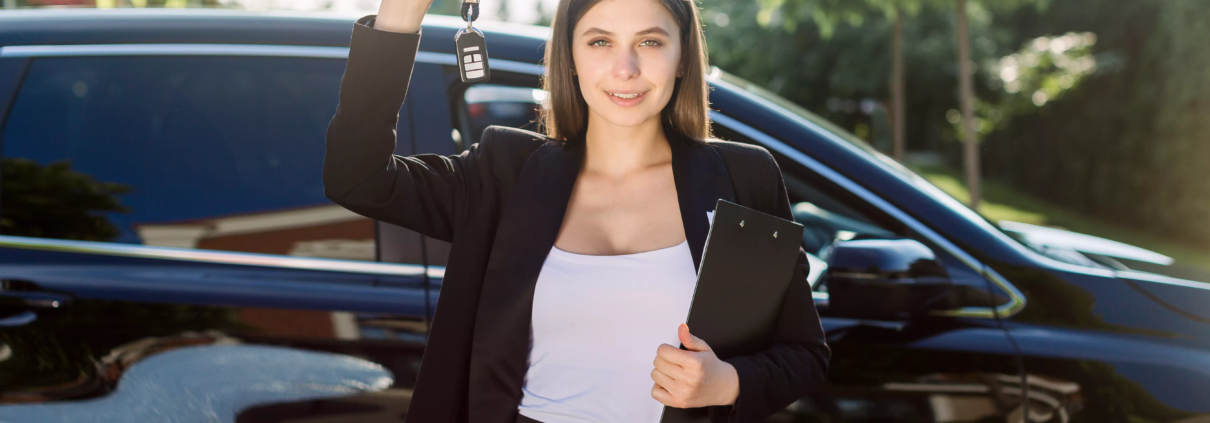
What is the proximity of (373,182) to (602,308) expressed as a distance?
431mm

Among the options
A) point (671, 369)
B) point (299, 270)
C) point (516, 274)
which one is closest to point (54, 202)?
point (299, 270)

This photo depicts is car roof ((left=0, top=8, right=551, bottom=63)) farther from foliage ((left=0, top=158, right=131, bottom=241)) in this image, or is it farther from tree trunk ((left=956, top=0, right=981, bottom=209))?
tree trunk ((left=956, top=0, right=981, bottom=209))

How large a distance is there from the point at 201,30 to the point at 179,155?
32 centimetres

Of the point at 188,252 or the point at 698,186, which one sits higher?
the point at 698,186

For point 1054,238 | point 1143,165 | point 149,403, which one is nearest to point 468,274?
point 149,403

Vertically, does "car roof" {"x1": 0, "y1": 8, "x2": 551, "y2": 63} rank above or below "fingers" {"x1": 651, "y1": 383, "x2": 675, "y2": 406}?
above

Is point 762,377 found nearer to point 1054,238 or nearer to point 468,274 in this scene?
point 468,274

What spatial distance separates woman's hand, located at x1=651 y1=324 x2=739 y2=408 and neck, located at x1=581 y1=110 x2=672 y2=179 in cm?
40

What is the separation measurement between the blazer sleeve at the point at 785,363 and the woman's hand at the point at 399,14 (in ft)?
2.32

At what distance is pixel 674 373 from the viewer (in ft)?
4.42

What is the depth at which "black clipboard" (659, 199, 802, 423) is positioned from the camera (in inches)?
54.0

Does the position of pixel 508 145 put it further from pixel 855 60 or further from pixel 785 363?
pixel 855 60

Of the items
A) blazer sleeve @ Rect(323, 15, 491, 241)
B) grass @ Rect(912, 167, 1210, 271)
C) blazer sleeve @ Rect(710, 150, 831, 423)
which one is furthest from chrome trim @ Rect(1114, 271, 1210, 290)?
grass @ Rect(912, 167, 1210, 271)

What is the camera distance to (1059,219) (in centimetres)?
1037
